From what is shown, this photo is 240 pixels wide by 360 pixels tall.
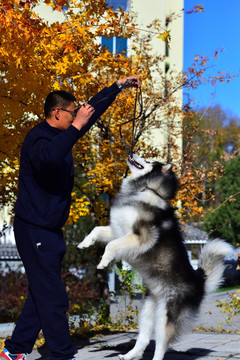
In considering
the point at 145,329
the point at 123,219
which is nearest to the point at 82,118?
the point at 123,219

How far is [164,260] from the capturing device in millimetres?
4016

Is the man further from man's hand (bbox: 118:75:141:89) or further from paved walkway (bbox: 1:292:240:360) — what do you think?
paved walkway (bbox: 1:292:240:360)

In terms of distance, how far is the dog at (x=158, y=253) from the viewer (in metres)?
3.96

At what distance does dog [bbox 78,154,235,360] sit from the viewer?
156 inches

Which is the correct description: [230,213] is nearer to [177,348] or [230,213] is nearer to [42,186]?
[177,348]

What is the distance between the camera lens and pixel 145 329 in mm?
4219

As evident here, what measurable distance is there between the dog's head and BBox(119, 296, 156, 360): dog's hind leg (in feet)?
3.03

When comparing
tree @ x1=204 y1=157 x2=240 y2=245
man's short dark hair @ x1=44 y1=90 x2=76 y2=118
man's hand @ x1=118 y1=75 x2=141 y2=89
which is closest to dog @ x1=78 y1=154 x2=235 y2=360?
man's hand @ x1=118 y1=75 x2=141 y2=89

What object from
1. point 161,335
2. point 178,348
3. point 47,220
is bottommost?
point 178,348

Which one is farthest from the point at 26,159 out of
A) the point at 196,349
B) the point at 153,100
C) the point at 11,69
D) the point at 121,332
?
the point at 153,100

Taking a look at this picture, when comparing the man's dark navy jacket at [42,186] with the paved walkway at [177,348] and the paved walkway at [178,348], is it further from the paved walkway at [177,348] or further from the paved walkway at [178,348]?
the paved walkway at [177,348]

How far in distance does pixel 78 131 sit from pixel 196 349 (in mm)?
2772

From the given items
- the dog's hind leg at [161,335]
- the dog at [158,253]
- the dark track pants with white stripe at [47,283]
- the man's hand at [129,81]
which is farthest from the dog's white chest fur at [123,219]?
the man's hand at [129,81]

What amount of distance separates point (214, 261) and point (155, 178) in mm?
914
